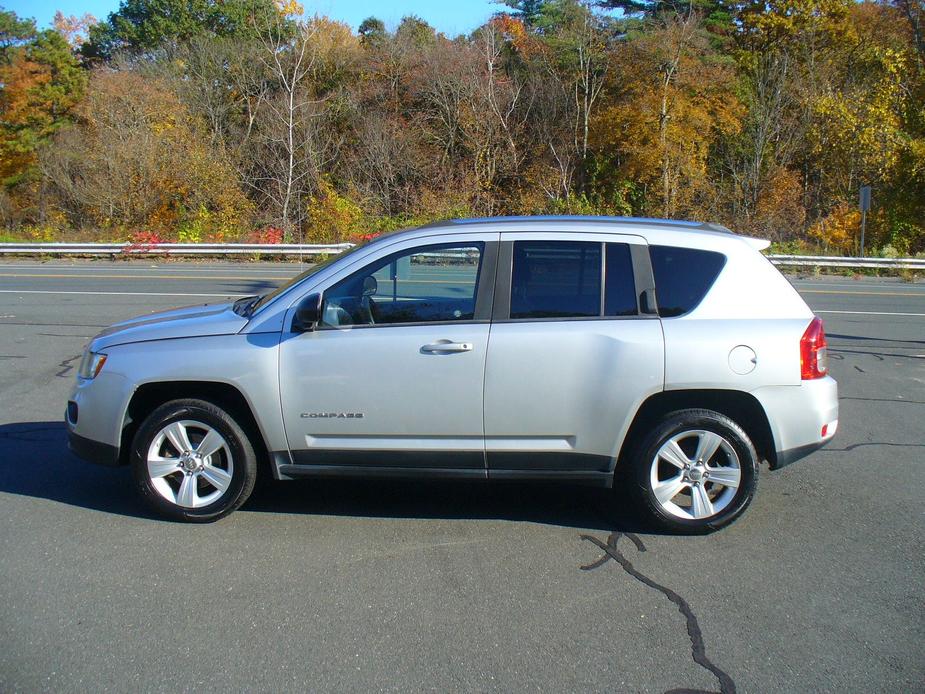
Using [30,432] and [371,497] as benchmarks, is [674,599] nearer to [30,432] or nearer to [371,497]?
[371,497]

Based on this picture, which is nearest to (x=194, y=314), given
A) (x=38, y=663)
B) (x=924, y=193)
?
(x=38, y=663)

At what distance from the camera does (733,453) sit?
196 inches

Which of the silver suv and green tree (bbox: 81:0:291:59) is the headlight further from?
green tree (bbox: 81:0:291:59)

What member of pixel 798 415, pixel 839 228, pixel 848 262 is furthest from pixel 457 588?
pixel 839 228

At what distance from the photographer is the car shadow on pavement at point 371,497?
5.41 m

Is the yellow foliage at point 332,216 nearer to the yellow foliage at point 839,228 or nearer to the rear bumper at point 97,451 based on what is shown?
the yellow foliage at point 839,228

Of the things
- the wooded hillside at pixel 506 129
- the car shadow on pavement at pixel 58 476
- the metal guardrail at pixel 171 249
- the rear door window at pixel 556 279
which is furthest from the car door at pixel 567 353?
the wooded hillside at pixel 506 129

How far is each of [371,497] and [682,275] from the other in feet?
8.09

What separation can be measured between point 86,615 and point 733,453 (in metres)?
3.52

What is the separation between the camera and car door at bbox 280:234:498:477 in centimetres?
493

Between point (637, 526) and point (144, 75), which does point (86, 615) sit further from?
point (144, 75)

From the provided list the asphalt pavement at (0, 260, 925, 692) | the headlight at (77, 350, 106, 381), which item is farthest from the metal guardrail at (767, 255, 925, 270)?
the headlight at (77, 350, 106, 381)

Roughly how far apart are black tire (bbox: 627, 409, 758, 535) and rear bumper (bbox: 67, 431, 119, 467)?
308cm

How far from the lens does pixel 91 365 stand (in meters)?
5.27
